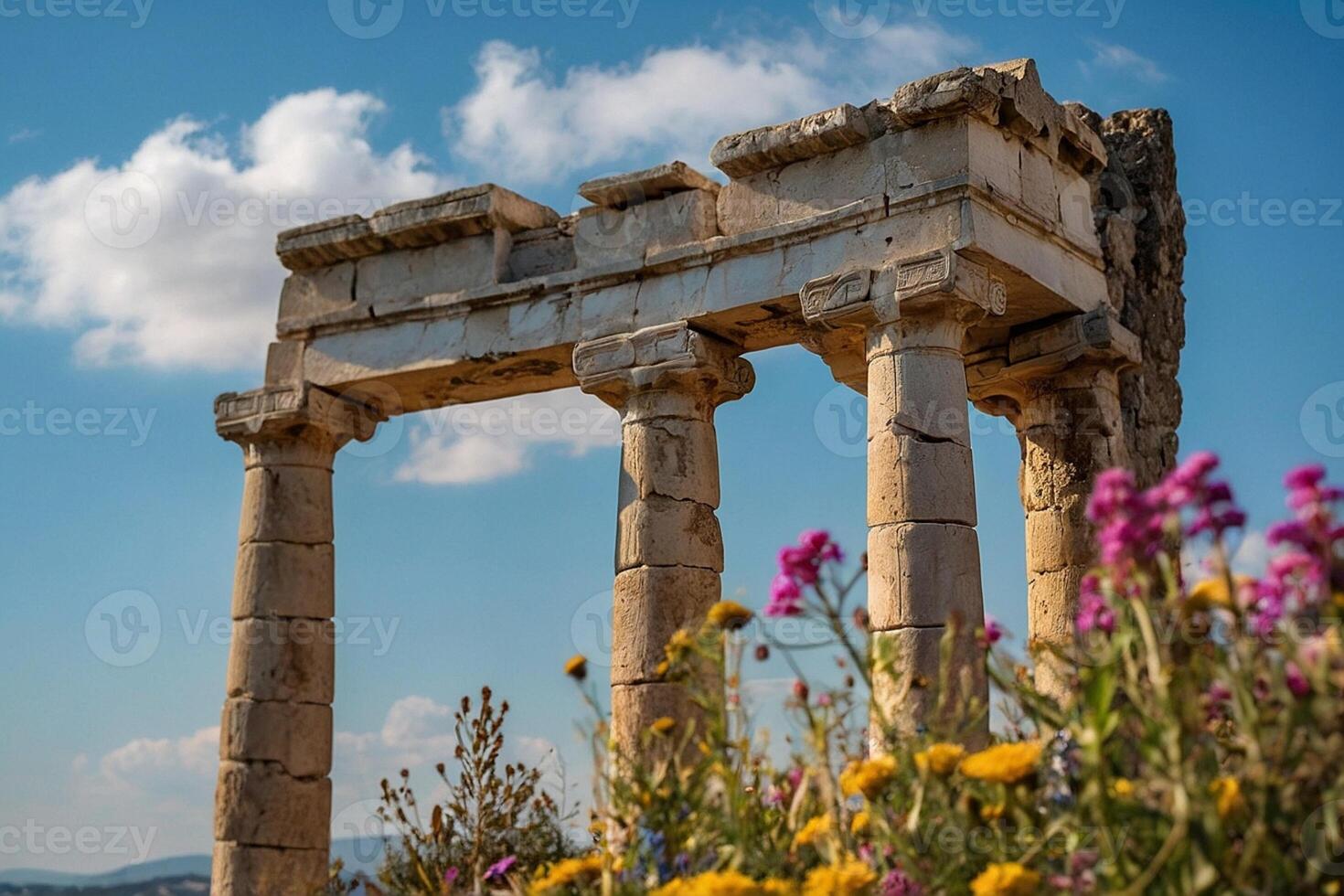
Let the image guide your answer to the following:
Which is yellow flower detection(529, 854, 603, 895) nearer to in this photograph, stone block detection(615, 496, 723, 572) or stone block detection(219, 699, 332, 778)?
stone block detection(615, 496, 723, 572)

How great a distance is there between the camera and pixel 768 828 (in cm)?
599

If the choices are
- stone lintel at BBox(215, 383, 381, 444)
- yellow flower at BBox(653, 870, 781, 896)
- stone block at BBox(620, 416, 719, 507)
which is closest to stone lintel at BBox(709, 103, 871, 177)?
stone block at BBox(620, 416, 719, 507)

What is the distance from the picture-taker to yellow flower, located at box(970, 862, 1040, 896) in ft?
13.3

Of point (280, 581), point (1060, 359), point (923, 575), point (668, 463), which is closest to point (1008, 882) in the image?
point (923, 575)

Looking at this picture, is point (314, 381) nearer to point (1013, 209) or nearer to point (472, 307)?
point (472, 307)

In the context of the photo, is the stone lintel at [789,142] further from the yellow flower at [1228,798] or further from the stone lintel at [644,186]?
the yellow flower at [1228,798]

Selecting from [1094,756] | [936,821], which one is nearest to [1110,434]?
[936,821]

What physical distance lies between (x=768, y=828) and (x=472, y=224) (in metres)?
9.96

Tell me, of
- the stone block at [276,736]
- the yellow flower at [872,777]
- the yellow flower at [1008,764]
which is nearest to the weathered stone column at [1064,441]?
the stone block at [276,736]

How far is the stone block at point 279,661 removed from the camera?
598 inches

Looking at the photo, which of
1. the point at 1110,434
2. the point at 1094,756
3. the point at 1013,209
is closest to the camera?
the point at 1094,756

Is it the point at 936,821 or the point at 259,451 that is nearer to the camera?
the point at 936,821

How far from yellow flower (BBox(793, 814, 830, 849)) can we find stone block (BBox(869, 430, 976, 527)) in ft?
20.5

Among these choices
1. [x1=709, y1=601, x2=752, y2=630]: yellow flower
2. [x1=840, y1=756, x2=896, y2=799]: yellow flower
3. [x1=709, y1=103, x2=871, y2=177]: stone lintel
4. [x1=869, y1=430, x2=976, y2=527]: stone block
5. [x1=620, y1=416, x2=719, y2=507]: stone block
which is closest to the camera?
[x1=840, y1=756, x2=896, y2=799]: yellow flower
